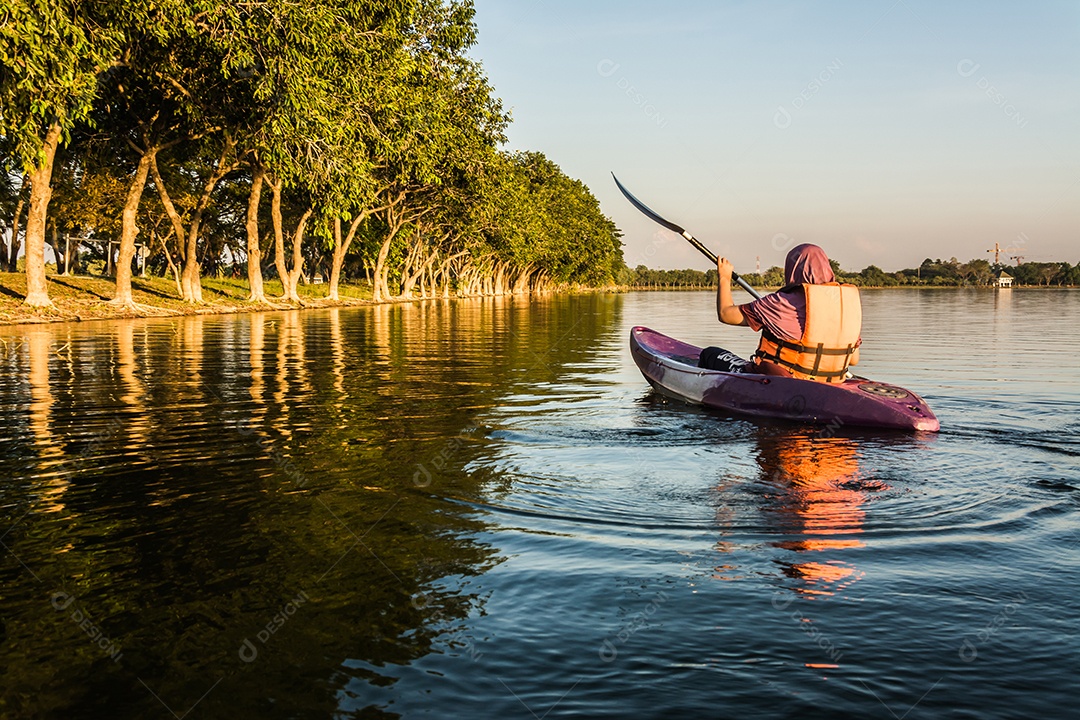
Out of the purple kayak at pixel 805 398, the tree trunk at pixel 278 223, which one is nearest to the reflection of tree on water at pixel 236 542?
the purple kayak at pixel 805 398

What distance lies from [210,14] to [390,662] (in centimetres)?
2362

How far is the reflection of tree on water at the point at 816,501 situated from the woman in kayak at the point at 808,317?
137 cm

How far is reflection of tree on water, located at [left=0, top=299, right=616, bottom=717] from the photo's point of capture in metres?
3.74

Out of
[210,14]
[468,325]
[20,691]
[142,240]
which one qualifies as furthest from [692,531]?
[142,240]

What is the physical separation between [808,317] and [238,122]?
2548 centimetres

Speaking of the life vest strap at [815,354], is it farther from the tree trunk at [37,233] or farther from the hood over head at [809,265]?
the tree trunk at [37,233]

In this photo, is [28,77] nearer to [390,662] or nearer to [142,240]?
[390,662]

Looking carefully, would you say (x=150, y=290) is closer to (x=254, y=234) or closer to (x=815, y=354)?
(x=254, y=234)

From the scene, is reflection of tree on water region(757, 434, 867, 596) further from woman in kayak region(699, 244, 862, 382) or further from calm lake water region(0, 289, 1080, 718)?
woman in kayak region(699, 244, 862, 382)

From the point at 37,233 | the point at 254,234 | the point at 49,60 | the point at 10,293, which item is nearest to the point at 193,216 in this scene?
the point at 254,234

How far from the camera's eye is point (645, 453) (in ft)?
28.5

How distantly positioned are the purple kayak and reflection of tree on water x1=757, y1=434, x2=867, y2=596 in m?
0.68

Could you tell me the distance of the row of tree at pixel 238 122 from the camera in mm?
22844

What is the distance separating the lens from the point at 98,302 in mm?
31500
